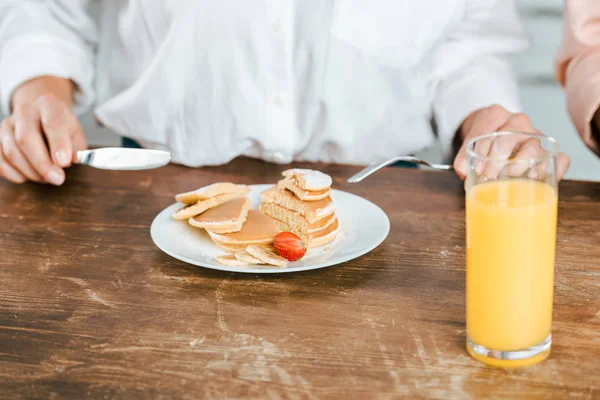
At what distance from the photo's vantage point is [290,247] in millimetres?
929

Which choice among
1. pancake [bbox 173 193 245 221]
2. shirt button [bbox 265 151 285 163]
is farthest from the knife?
shirt button [bbox 265 151 285 163]

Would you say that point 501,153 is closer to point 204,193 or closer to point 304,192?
point 304,192

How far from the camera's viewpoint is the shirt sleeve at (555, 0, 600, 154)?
53.4 inches

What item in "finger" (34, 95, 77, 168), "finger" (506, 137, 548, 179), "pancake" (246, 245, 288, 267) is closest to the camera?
"finger" (506, 137, 548, 179)

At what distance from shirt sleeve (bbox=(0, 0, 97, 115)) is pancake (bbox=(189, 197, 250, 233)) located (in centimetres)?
67

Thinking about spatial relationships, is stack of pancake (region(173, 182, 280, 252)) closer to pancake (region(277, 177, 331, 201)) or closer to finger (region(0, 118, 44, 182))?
pancake (region(277, 177, 331, 201))

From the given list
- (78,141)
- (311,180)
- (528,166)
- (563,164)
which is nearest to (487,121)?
(563,164)

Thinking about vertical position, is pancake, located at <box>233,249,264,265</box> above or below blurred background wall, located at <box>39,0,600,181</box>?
above

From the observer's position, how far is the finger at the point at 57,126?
128 centimetres

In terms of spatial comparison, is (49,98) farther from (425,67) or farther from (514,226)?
(514,226)

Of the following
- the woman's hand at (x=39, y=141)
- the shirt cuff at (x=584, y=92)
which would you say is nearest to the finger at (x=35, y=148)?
the woman's hand at (x=39, y=141)

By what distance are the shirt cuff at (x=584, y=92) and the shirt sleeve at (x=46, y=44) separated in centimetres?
104

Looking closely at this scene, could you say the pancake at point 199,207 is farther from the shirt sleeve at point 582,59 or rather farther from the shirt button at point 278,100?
the shirt sleeve at point 582,59

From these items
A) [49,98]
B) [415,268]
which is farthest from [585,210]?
[49,98]
